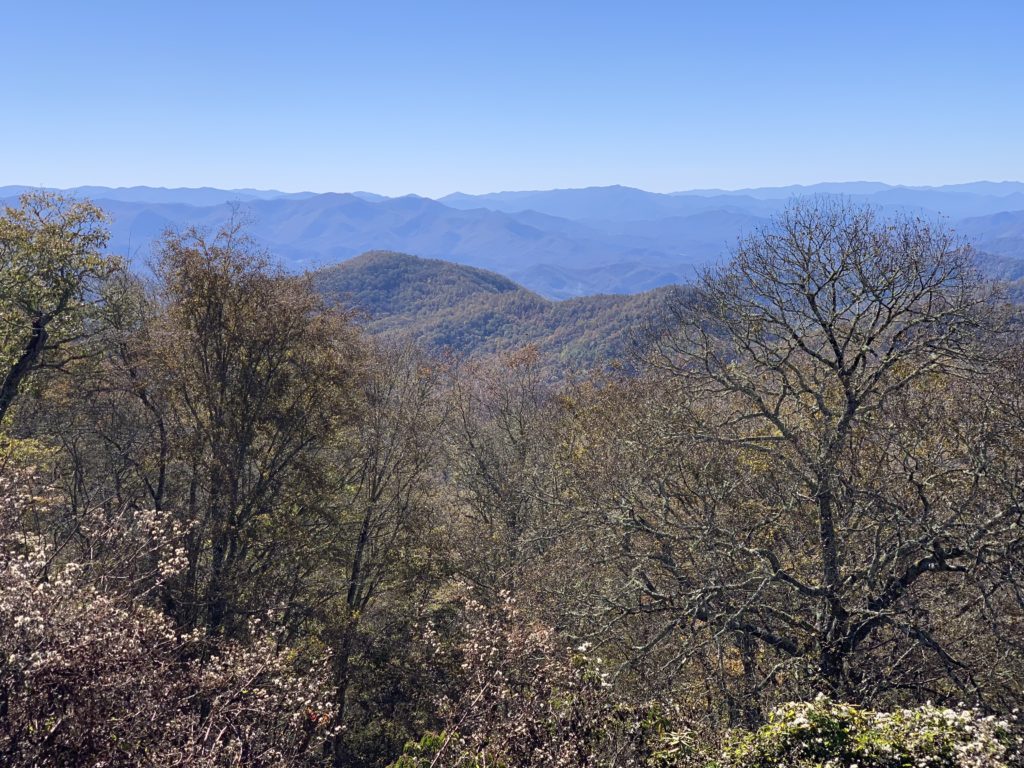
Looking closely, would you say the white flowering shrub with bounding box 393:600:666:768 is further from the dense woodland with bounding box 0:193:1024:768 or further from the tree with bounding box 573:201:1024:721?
the tree with bounding box 573:201:1024:721

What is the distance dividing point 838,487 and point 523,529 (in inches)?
392

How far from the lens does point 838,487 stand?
9844 millimetres

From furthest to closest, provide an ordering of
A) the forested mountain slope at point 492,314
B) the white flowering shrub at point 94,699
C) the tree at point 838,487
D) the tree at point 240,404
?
1. the forested mountain slope at point 492,314
2. the tree at point 240,404
3. the tree at point 838,487
4. the white flowering shrub at point 94,699

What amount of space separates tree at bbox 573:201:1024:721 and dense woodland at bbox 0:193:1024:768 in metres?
0.08

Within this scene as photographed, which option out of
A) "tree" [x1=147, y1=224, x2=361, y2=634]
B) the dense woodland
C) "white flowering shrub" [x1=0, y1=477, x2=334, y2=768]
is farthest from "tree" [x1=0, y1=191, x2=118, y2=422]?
"white flowering shrub" [x1=0, y1=477, x2=334, y2=768]

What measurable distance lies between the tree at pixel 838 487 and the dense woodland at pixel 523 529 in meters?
0.08

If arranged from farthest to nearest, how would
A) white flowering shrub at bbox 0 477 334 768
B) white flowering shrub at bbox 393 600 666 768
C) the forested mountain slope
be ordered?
1. the forested mountain slope
2. white flowering shrub at bbox 393 600 666 768
3. white flowering shrub at bbox 0 477 334 768

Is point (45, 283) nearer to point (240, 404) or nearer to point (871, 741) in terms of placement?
point (240, 404)

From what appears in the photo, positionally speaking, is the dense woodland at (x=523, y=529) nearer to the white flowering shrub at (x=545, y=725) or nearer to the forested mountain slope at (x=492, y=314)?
the white flowering shrub at (x=545, y=725)

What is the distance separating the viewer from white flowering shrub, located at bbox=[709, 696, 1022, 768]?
5625mm

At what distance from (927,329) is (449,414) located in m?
14.1

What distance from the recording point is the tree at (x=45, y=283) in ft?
47.8

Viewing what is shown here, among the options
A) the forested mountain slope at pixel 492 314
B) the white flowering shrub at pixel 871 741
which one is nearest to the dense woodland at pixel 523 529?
the white flowering shrub at pixel 871 741

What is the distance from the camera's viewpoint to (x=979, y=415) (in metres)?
9.18
